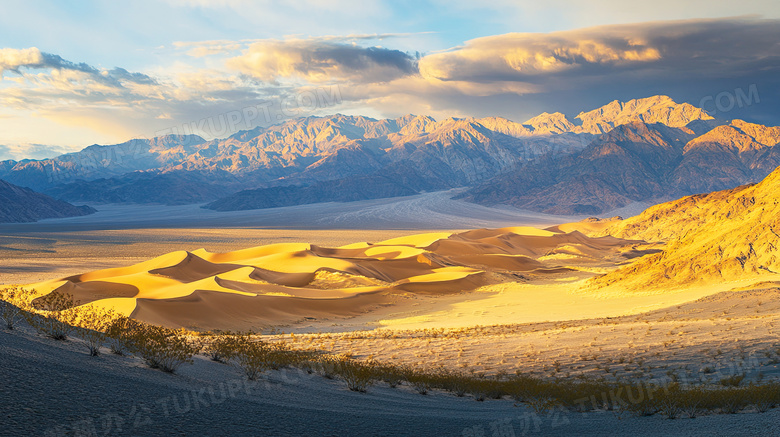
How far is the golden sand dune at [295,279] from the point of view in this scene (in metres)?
29.7

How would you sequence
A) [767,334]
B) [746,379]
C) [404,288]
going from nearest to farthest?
1. [746,379]
2. [767,334]
3. [404,288]

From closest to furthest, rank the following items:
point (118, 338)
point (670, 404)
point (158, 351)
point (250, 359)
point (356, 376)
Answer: point (670, 404) → point (158, 351) → point (118, 338) → point (356, 376) → point (250, 359)

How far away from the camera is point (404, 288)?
43.6 m

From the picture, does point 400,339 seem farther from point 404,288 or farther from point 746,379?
point 404,288

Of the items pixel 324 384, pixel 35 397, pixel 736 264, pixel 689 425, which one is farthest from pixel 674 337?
pixel 736 264

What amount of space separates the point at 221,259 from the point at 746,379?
5877 cm

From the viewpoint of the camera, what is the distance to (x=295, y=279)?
46.3 m

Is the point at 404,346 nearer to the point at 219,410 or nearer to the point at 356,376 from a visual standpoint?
the point at 356,376

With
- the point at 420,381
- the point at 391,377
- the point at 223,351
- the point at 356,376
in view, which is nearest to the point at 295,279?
the point at 223,351

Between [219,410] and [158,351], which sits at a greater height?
[158,351]

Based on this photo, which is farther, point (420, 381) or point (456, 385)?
point (420, 381)

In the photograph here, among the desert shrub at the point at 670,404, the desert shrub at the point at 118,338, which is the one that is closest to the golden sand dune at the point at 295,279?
the desert shrub at the point at 118,338

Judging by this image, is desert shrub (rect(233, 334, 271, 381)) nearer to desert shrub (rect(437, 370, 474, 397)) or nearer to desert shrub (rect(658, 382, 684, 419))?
desert shrub (rect(437, 370, 474, 397))

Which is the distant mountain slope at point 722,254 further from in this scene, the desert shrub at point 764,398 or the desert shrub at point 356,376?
the desert shrub at point 356,376
